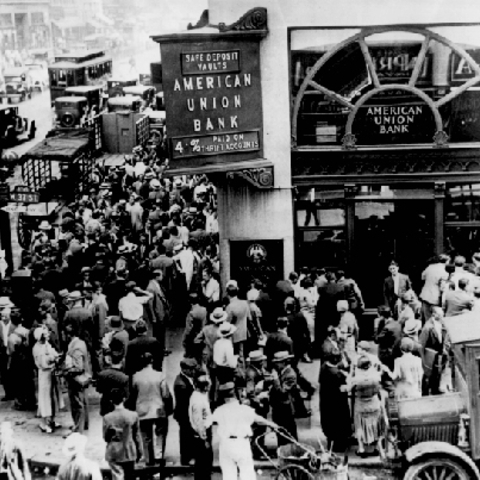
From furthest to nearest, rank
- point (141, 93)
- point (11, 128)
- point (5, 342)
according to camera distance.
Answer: point (141, 93) → point (11, 128) → point (5, 342)

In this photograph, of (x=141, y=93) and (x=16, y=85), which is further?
(x=16, y=85)

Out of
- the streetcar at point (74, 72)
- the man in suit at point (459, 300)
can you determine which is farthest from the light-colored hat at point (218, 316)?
the streetcar at point (74, 72)

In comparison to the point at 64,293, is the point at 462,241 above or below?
above

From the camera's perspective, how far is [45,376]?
14.9m

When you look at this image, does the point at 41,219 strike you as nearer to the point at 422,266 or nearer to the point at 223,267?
the point at 223,267

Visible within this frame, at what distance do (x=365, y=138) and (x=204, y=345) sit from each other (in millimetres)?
5447

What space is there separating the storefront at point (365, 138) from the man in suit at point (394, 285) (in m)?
1.50

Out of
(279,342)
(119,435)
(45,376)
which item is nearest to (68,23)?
(45,376)

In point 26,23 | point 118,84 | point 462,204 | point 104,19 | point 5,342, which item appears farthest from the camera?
point 104,19

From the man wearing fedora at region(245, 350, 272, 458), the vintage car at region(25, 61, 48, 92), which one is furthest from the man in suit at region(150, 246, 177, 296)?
the vintage car at region(25, 61, 48, 92)

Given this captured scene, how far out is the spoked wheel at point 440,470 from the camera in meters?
11.4

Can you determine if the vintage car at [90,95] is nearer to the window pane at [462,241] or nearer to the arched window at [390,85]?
the arched window at [390,85]

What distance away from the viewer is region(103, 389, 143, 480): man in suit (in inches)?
477

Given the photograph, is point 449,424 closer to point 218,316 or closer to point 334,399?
point 334,399
